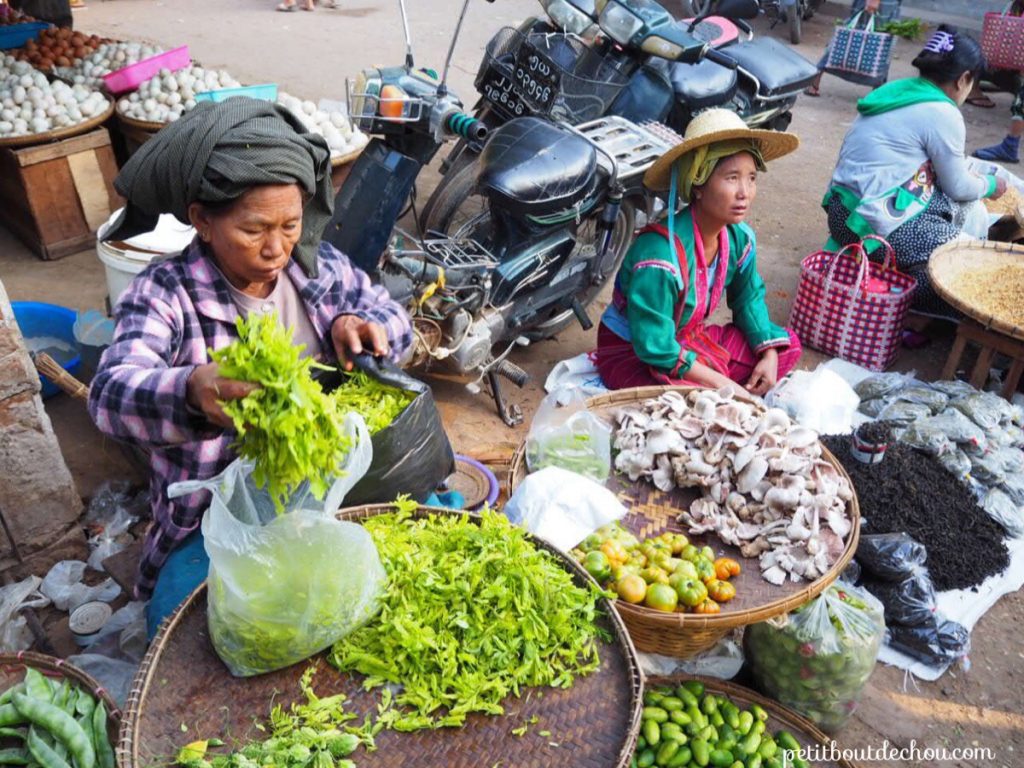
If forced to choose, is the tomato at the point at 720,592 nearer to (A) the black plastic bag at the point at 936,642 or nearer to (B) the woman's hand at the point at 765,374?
(A) the black plastic bag at the point at 936,642

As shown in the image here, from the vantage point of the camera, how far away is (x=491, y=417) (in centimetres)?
403

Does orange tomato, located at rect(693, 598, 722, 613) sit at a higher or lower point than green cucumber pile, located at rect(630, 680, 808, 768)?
higher

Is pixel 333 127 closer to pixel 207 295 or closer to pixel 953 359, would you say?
pixel 207 295

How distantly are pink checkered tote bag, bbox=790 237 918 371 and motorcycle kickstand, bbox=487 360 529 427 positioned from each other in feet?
5.57

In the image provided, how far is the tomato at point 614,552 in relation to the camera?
2365mm

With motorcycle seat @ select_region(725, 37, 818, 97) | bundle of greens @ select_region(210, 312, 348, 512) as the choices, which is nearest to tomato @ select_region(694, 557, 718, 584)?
bundle of greens @ select_region(210, 312, 348, 512)

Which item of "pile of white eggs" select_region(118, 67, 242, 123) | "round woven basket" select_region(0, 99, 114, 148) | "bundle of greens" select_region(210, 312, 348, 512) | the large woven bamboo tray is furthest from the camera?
"pile of white eggs" select_region(118, 67, 242, 123)

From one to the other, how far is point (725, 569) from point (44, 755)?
5.76 feet

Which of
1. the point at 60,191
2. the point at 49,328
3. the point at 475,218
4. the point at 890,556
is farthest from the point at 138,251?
the point at 890,556

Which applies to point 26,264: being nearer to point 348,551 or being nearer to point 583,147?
point 583,147

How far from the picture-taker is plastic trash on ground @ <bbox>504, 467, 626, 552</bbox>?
2.34m

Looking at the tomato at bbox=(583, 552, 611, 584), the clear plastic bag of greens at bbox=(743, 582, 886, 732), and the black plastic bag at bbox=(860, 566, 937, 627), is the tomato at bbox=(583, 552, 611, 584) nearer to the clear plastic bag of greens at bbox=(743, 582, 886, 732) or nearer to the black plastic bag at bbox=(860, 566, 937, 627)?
the clear plastic bag of greens at bbox=(743, 582, 886, 732)

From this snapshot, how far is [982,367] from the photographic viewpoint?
416 centimetres

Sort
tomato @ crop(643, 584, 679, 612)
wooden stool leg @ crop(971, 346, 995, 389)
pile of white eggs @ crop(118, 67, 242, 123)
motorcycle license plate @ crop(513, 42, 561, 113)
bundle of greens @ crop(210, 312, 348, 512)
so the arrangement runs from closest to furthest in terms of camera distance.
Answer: bundle of greens @ crop(210, 312, 348, 512)
tomato @ crop(643, 584, 679, 612)
wooden stool leg @ crop(971, 346, 995, 389)
motorcycle license plate @ crop(513, 42, 561, 113)
pile of white eggs @ crop(118, 67, 242, 123)
